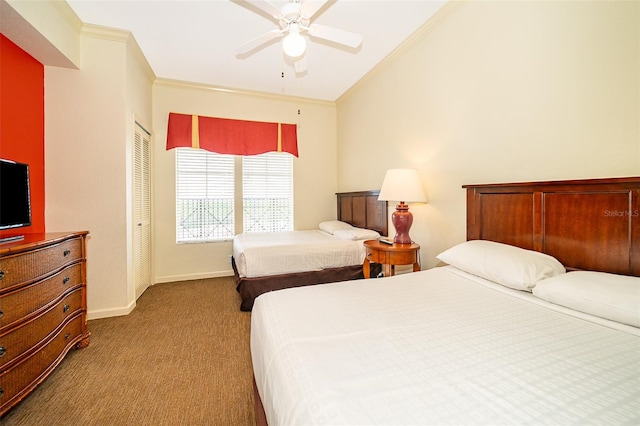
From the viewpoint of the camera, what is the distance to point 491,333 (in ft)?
3.43

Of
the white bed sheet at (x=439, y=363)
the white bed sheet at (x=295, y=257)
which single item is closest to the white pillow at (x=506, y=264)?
the white bed sheet at (x=439, y=363)

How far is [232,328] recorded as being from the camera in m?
2.44

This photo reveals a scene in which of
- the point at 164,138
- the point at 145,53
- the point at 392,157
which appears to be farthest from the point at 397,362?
the point at 164,138

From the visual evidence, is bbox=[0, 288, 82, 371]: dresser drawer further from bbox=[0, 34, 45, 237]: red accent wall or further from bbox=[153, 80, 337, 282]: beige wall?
bbox=[153, 80, 337, 282]: beige wall

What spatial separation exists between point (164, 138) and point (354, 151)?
2.73 metres

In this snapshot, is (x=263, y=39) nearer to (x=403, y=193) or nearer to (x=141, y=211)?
(x=403, y=193)

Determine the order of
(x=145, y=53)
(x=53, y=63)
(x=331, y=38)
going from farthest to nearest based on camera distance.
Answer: (x=145, y=53)
(x=53, y=63)
(x=331, y=38)

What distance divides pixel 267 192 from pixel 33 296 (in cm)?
300

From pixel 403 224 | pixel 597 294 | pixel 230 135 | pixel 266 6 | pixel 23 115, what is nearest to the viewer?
pixel 597 294

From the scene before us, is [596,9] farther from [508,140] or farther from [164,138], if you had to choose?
[164,138]

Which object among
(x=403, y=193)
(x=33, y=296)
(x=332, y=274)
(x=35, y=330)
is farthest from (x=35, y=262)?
(x=403, y=193)

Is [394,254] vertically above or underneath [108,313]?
above

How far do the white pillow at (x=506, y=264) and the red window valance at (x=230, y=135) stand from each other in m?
3.21

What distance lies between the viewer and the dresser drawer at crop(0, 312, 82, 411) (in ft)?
4.56
